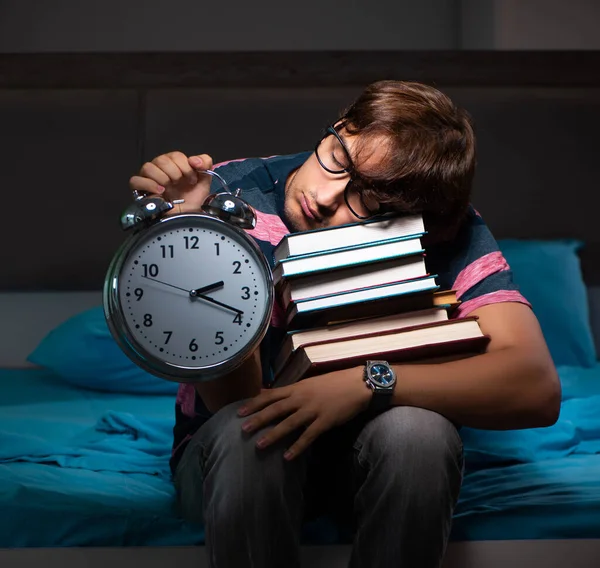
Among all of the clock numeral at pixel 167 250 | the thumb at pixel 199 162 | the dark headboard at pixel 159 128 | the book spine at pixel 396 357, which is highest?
the dark headboard at pixel 159 128

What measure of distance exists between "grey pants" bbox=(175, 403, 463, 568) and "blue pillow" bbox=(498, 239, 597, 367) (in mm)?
1334

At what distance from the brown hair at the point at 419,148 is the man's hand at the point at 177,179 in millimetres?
237

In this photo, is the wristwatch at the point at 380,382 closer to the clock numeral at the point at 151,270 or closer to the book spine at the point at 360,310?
the book spine at the point at 360,310

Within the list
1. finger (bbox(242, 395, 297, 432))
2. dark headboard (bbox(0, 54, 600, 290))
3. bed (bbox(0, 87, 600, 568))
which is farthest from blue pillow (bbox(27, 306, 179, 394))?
finger (bbox(242, 395, 297, 432))

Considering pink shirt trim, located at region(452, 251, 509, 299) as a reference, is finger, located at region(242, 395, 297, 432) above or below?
below

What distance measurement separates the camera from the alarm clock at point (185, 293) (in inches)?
41.9

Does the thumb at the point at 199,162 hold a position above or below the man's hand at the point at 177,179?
above

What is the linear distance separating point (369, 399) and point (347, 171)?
37 cm

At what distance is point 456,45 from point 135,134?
42.3 inches

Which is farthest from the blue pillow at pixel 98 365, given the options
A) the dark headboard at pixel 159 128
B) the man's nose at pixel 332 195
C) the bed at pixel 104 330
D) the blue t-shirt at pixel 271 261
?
the man's nose at pixel 332 195

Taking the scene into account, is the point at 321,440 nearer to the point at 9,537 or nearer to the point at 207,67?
the point at 9,537

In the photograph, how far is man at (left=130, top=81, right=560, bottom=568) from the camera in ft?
3.45

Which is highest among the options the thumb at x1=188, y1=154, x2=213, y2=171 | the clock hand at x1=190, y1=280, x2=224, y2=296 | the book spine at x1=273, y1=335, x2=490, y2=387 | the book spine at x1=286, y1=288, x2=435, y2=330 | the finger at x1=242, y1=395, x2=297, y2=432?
the thumb at x1=188, y1=154, x2=213, y2=171

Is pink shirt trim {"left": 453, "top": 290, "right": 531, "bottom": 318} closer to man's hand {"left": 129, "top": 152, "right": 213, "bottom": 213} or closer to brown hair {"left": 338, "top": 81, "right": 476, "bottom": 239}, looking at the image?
brown hair {"left": 338, "top": 81, "right": 476, "bottom": 239}
